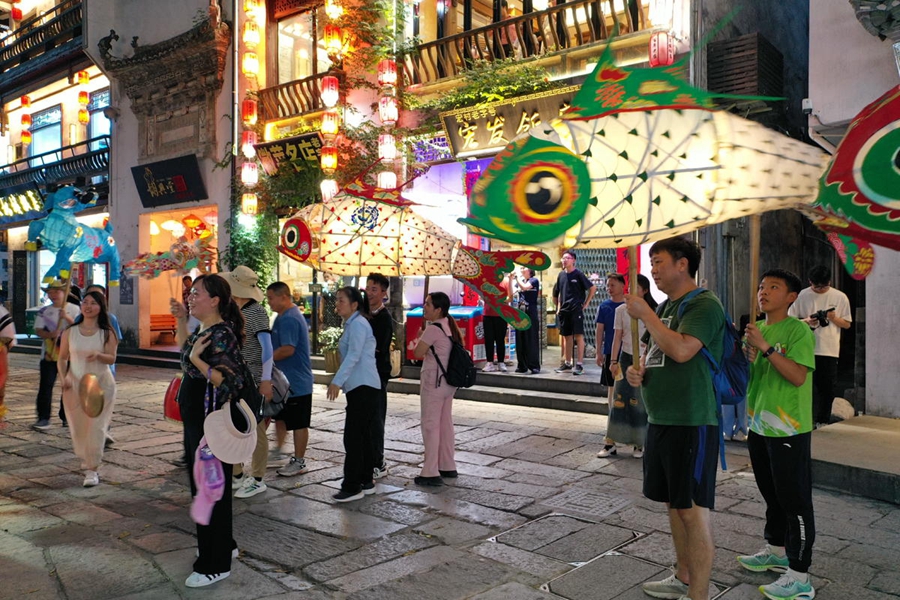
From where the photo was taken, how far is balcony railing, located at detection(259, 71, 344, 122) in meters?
14.9

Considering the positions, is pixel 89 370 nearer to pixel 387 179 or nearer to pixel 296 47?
pixel 387 179

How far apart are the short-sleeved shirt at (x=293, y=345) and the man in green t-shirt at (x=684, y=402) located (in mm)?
3547

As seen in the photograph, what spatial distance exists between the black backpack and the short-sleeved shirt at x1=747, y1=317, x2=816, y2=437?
2.54 metres

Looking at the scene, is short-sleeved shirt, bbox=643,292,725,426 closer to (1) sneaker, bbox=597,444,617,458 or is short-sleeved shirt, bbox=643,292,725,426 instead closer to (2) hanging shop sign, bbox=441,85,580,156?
(1) sneaker, bbox=597,444,617,458

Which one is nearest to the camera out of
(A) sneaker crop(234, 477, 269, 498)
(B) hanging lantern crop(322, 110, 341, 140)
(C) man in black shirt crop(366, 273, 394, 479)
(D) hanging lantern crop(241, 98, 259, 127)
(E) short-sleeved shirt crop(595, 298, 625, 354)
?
(A) sneaker crop(234, 477, 269, 498)

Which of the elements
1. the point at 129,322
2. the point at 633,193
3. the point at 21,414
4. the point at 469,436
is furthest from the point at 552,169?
the point at 129,322

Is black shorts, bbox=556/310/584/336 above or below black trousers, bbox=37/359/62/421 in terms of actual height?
above

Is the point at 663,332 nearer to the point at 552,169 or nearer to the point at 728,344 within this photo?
the point at 728,344

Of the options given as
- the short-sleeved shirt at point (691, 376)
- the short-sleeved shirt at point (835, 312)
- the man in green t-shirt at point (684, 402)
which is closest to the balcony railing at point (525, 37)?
the short-sleeved shirt at point (835, 312)

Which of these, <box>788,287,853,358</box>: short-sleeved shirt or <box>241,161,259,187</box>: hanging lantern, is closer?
<box>788,287,853,358</box>: short-sleeved shirt

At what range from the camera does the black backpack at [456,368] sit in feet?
19.1

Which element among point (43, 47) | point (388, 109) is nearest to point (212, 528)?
point (388, 109)

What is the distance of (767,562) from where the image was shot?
384 centimetres

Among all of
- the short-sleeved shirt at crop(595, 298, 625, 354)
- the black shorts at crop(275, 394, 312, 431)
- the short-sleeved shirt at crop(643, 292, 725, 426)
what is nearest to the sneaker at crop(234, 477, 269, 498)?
the black shorts at crop(275, 394, 312, 431)
